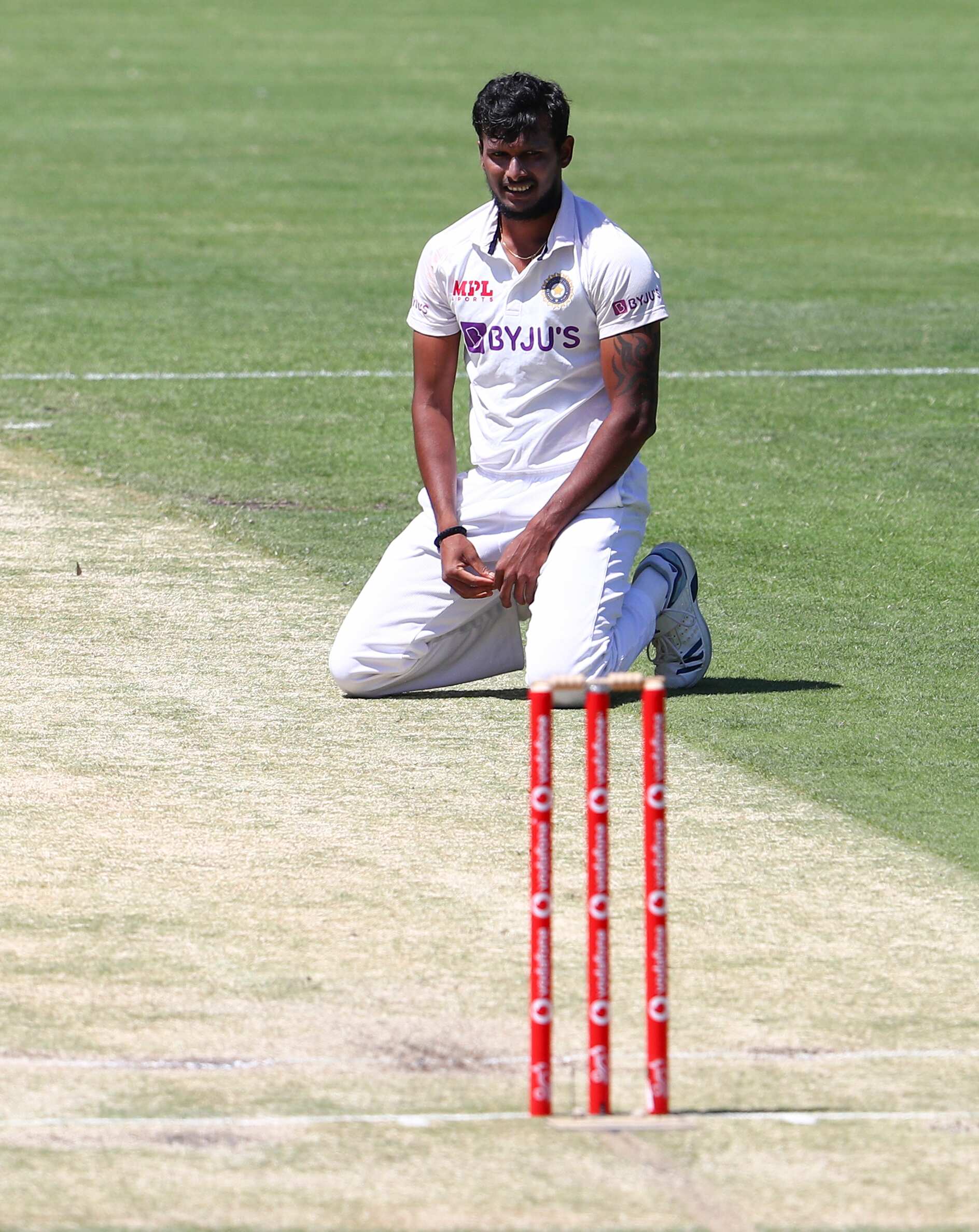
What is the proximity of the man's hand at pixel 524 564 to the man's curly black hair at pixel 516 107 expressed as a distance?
1.22m

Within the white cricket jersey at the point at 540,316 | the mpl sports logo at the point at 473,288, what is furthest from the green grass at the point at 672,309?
the mpl sports logo at the point at 473,288

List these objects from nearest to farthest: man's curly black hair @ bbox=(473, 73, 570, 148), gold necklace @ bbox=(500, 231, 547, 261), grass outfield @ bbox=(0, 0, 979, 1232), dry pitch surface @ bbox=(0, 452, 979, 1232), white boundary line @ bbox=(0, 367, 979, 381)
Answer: dry pitch surface @ bbox=(0, 452, 979, 1232)
grass outfield @ bbox=(0, 0, 979, 1232)
man's curly black hair @ bbox=(473, 73, 570, 148)
gold necklace @ bbox=(500, 231, 547, 261)
white boundary line @ bbox=(0, 367, 979, 381)

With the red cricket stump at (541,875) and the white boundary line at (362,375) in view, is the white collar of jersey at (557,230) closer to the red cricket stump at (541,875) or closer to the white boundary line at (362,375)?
the red cricket stump at (541,875)

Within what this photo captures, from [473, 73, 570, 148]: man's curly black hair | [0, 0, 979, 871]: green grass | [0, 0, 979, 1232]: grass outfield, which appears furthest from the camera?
[0, 0, 979, 871]: green grass

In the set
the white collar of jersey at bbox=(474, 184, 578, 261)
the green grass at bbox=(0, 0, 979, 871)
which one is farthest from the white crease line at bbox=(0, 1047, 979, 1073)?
the white collar of jersey at bbox=(474, 184, 578, 261)

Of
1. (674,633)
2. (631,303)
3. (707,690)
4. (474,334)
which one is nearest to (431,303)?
(474,334)

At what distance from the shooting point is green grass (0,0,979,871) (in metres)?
8.30

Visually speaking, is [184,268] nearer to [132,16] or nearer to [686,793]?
[686,793]

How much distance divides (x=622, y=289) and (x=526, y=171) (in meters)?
0.47

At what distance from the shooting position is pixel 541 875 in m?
4.34

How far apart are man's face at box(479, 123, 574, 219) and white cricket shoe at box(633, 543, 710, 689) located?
48.2 inches

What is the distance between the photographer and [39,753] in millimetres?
6988

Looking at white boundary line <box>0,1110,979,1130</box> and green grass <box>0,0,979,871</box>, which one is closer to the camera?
white boundary line <box>0,1110,979,1130</box>

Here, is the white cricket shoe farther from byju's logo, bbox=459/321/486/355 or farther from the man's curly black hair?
the man's curly black hair
